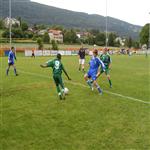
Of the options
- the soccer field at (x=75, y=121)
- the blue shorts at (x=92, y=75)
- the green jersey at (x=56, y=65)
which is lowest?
the soccer field at (x=75, y=121)

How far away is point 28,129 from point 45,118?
1.25 metres

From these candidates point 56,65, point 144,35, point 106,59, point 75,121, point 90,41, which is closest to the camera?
point 75,121

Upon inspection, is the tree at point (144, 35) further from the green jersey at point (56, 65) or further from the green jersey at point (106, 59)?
the green jersey at point (56, 65)

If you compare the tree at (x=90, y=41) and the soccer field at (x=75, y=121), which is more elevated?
the tree at (x=90, y=41)

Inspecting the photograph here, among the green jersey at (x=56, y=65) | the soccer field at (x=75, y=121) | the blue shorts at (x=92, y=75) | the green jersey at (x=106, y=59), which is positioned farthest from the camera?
the green jersey at (x=106, y=59)

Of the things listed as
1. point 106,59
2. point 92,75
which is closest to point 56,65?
point 92,75

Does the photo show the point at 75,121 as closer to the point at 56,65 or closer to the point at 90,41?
the point at 56,65

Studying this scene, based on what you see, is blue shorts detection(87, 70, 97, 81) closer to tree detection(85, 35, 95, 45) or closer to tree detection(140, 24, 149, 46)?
tree detection(85, 35, 95, 45)

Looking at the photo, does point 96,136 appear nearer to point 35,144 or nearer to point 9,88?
point 35,144

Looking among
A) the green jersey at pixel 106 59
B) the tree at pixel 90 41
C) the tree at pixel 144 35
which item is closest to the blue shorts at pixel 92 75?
the green jersey at pixel 106 59

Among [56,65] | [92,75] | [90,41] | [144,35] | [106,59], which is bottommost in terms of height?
[92,75]

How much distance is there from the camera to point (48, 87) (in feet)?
56.4

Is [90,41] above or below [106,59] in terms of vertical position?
above

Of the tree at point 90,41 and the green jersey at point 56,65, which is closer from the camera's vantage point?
the green jersey at point 56,65
